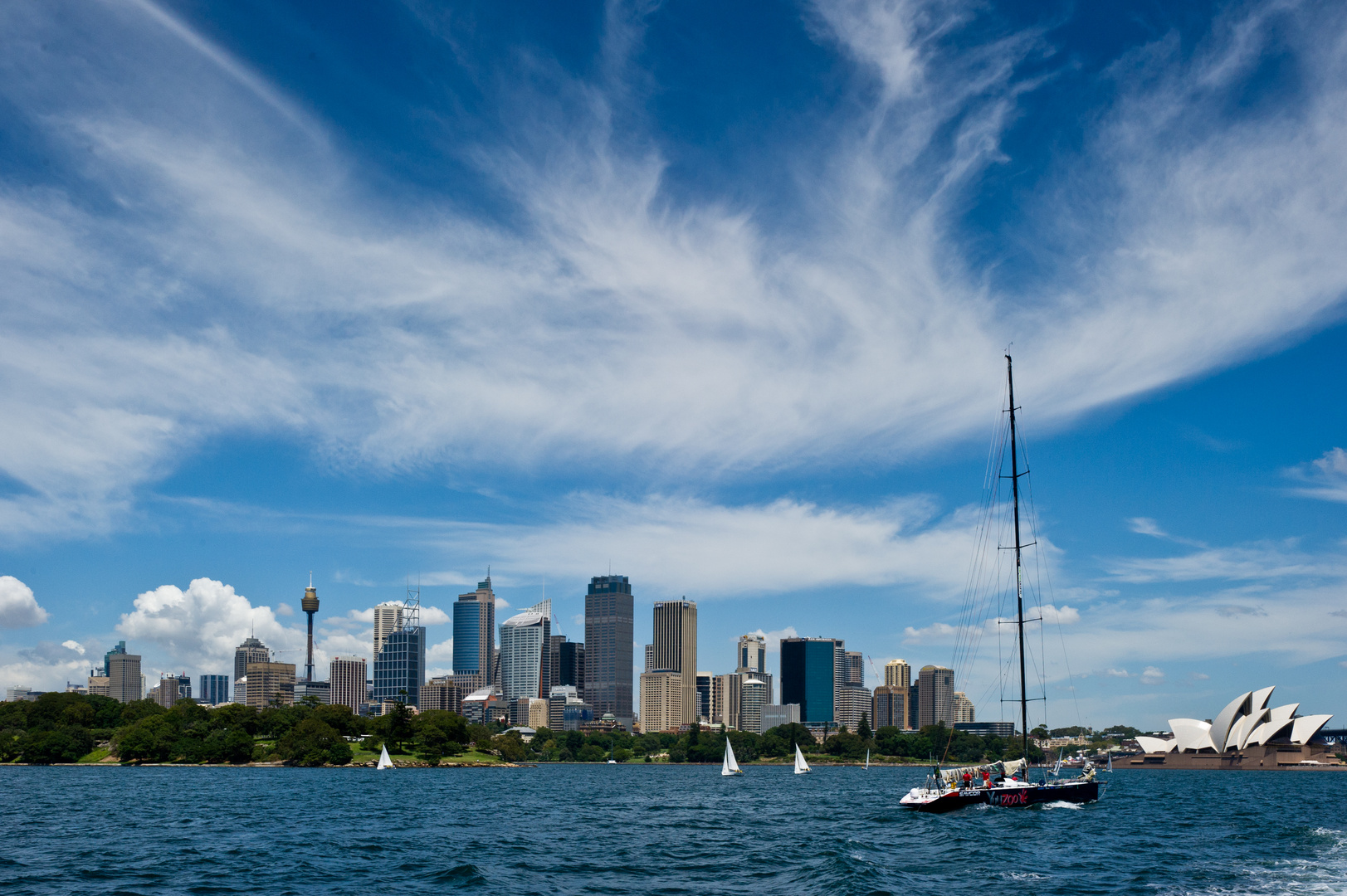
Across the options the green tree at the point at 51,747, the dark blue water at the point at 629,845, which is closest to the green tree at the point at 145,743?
the green tree at the point at 51,747

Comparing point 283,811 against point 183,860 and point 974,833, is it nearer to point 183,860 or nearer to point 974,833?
point 183,860

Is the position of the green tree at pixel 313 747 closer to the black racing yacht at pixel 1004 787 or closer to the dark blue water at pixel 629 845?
the dark blue water at pixel 629 845

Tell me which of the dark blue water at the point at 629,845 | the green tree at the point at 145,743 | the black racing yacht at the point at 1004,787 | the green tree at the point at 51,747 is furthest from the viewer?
the green tree at the point at 145,743

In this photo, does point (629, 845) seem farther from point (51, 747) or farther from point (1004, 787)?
point (51, 747)

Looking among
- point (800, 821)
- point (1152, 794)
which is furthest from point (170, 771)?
point (1152, 794)

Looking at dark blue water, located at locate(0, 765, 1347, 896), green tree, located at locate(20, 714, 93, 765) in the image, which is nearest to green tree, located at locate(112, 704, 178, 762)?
green tree, located at locate(20, 714, 93, 765)

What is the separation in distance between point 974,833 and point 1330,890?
70.5 ft

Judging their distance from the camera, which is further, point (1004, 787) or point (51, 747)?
point (51, 747)

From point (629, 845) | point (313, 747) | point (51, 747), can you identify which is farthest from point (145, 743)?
point (629, 845)

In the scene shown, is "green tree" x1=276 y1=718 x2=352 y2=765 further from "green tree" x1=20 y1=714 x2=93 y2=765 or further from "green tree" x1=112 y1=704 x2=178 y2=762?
"green tree" x1=20 y1=714 x2=93 y2=765

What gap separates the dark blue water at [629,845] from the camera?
4138 cm

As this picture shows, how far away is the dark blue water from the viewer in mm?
41375

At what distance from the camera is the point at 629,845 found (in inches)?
2156

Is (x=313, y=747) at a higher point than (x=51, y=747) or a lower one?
lower
